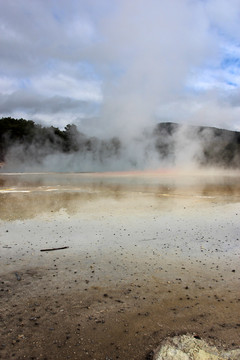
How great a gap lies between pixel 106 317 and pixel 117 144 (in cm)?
3247

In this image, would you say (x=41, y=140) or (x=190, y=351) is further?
(x=41, y=140)

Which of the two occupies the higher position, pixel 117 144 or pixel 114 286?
pixel 117 144

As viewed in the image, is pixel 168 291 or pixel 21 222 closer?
pixel 168 291

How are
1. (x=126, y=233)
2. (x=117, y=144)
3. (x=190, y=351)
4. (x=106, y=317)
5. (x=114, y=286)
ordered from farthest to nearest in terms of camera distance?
(x=117, y=144) → (x=126, y=233) → (x=114, y=286) → (x=106, y=317) → (x=190, y=351)

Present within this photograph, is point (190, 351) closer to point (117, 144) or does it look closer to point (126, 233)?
point (126, 233)

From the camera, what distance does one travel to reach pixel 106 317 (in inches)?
115

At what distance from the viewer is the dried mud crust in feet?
8.18

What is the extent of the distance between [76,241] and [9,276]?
1631 mm

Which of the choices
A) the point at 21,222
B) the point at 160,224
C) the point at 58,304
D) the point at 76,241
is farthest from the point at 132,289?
the point at 21,222

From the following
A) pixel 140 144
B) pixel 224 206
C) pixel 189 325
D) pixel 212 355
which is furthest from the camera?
pixel 140 144

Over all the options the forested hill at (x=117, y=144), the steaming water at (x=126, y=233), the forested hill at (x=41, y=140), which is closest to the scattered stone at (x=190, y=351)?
the steaming water at (x=126, y=233)

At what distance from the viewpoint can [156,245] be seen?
5.09m

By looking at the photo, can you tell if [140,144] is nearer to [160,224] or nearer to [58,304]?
[160,224]

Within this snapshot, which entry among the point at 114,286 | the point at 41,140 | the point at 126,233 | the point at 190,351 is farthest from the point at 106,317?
the point at 41,140
